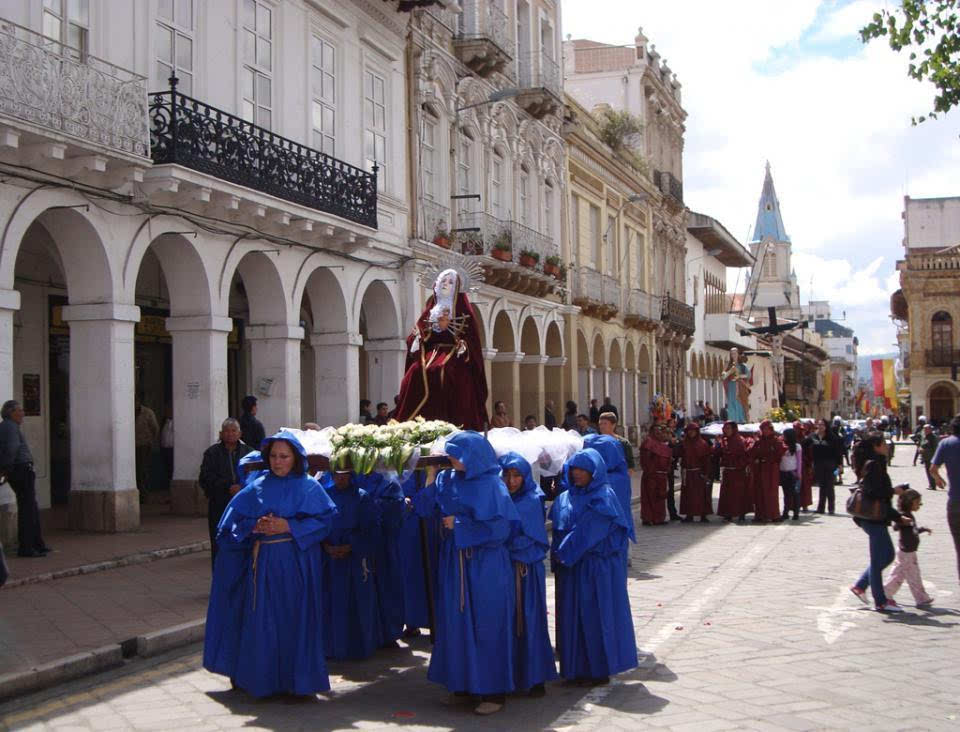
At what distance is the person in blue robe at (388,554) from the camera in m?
8.48

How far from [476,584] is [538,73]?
25315 millimetres

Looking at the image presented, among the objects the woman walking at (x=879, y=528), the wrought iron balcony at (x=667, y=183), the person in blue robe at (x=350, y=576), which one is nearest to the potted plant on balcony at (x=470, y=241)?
the woman walking at (x=879, y=528)

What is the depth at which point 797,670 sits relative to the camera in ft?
25.5

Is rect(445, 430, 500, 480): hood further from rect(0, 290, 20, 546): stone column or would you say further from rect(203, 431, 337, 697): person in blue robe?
rect(0, 290, 20, 546): stone column

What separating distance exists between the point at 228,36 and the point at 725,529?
412 inches

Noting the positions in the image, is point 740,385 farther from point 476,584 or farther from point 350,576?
point 476,584

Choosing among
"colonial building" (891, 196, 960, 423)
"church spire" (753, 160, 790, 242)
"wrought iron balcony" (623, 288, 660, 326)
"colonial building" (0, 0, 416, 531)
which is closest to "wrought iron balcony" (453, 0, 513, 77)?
"colonial building" (0, 0, 416, 531)

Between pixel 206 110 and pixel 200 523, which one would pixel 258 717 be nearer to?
pixel 200 523

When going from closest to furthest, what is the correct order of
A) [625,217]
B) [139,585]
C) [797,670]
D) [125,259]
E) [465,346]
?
[797,670]
[465,346]
[139,585]
[125,259]
[625,217]

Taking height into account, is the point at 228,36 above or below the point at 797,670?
above

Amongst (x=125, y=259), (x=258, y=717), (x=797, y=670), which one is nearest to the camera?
(x=258, y=717)

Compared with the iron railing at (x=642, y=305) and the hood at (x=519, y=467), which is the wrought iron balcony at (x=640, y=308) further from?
the hood at (x=519, y=467)

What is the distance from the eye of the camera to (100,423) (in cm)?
1450

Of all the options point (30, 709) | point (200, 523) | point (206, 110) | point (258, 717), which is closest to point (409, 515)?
point (258, 717)
